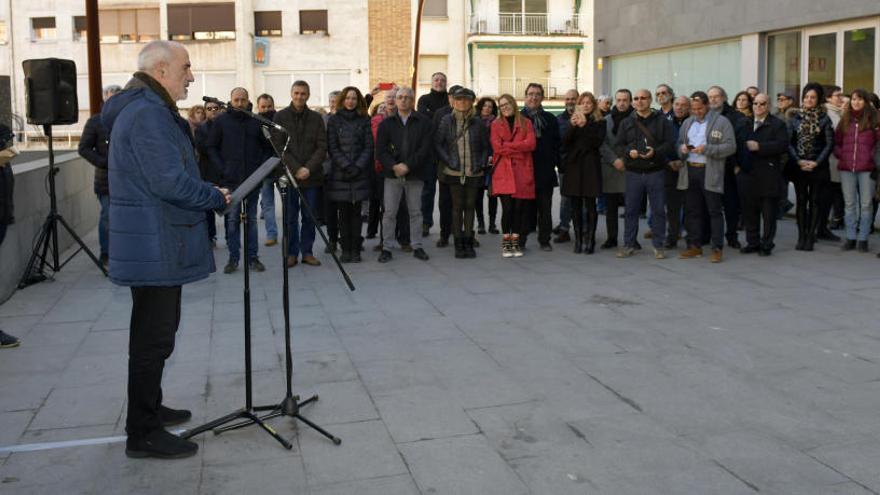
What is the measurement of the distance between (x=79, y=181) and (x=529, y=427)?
34.1ft

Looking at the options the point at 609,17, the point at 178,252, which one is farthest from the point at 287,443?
the point at 609,17

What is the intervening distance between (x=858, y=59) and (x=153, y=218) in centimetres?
1190

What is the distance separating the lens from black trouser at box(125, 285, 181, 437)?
15.2ft

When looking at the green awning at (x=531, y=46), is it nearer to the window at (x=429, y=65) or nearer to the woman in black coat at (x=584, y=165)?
the window at (x=429, y=65)

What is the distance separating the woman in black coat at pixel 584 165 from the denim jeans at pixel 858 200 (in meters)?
2.74

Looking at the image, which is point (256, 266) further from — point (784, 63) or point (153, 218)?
point (784, 63)

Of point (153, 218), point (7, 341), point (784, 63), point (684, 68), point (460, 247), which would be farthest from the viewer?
point (684, 68)

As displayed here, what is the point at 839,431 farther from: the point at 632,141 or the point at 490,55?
the point at 490,55

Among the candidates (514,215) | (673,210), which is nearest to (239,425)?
(514,215)

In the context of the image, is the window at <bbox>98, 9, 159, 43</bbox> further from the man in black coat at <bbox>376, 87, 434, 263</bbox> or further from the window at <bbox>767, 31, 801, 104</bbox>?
the man in black coat at <bbox>376, 87, 434, 263</bbox>

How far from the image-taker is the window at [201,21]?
40781mm

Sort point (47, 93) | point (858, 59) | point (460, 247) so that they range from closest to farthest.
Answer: point (47, 93) < point (460, 247) < point (858, 59)

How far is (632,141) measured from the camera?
10.7 metres

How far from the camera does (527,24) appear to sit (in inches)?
1639
